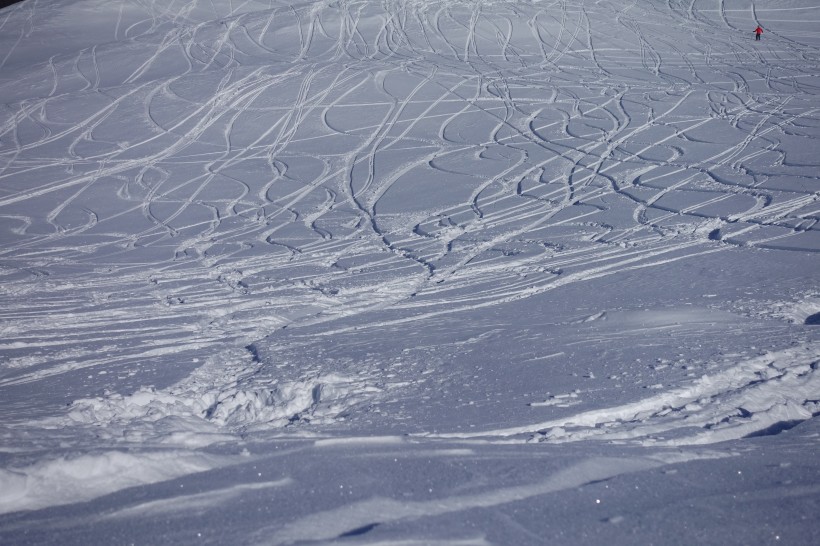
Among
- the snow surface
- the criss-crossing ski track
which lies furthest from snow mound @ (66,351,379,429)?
the criss-crossing ski track

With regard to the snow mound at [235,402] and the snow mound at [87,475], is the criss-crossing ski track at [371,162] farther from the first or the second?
the snow mound at [87,475]

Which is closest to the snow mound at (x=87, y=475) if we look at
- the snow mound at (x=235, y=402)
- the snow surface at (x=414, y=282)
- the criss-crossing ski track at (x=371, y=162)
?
the snow surface at (x=414, y=282)

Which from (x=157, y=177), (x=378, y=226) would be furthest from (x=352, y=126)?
(x=378, y=226)

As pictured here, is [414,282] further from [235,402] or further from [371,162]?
[371,162]

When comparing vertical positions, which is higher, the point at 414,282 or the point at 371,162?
the point at 371,162

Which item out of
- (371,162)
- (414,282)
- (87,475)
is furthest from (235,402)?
(371,162)

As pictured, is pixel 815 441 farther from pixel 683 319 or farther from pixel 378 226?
pixel 378 226
